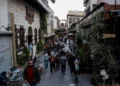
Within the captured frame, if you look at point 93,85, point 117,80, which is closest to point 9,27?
point 93,85

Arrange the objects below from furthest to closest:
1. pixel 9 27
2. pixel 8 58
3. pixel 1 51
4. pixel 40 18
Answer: pixel 40 18, pixel 9 27, pixel 8 58, pixel 1 51

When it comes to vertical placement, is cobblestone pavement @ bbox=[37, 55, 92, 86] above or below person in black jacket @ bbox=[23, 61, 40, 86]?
below

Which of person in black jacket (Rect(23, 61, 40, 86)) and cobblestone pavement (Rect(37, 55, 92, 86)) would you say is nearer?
person in black jacket (Rect(23, 61, 40, 86))

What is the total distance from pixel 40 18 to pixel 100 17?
1096 inches

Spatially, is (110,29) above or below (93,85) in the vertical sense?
above

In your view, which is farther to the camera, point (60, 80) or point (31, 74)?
point (60, 80)

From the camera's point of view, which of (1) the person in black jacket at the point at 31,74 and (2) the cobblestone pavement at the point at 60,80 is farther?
(2) the cobblestone pavement at the point at 60,80

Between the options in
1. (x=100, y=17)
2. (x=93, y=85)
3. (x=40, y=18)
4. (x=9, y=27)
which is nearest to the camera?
(x=100, y=17)

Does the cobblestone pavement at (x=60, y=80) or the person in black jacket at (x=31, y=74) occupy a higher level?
the person in black jacket at (x=31, y=74)

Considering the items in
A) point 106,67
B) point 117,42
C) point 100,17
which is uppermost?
point 100,17

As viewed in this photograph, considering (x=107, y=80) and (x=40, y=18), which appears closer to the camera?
(x=107, y=80)

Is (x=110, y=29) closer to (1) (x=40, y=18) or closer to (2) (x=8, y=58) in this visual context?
(2) (x=8, y=58)

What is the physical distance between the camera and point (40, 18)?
3991 cm

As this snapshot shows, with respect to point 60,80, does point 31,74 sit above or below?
above
